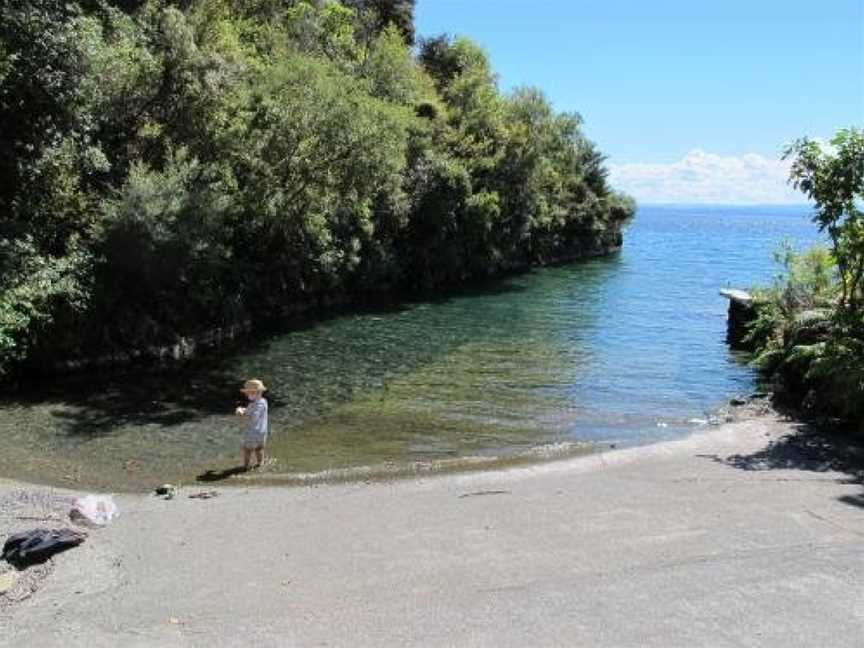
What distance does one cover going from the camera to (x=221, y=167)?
93.0 feet

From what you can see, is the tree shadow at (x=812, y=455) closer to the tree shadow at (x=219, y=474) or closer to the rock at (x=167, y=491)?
the tree shadow at (x=219, y=474)

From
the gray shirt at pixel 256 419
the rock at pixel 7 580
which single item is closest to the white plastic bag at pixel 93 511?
the rock at pixel 7 580

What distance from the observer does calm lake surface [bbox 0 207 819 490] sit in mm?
16484

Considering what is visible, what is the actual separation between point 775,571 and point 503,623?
11.4 feet

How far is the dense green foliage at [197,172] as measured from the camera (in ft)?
70.9

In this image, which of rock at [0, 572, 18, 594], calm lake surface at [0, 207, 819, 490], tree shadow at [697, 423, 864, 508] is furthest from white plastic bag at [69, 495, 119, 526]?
tree shadow at [697, 423, 864, 508]

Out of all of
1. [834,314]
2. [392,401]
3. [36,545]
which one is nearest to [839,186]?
[834,314]

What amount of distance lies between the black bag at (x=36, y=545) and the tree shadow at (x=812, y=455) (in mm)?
11198

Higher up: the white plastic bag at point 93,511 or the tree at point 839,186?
the tree at point 839,186

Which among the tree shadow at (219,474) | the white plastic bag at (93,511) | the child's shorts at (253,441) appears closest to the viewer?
the white plastic bag at (93,511)

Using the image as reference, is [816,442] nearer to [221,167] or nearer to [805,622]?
[805,622]

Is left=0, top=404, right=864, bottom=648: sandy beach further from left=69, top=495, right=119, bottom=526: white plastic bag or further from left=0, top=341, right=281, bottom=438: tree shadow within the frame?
left=0, top=341, right=281, bottom=438: tree shadow

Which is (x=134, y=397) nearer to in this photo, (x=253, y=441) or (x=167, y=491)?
(x=253, y=441)

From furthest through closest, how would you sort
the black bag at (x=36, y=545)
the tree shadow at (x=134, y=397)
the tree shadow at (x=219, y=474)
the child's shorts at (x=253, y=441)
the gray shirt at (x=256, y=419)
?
the tree shadow at (x=134, y=397), the child's shorts at (x=253, y=441), the gray shirt at (x=256, y=419), the tree shadow at (x=219, y=474), the black bag at (x=36, y=545)
